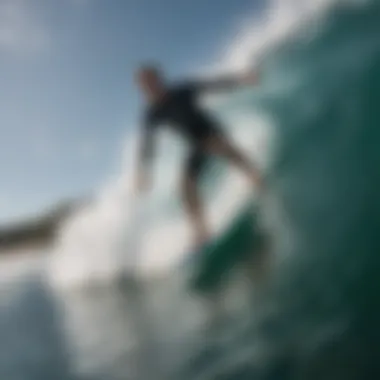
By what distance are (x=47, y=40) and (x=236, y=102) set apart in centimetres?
50

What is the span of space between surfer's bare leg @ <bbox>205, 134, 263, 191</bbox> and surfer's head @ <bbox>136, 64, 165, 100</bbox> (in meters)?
0.18

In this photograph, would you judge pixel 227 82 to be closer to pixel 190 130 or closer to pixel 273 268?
pixel 190 130

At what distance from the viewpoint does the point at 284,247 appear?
2035 mm

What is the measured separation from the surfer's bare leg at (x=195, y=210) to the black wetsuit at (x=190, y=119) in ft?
0.12

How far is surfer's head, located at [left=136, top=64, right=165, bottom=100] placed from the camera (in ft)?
7.00

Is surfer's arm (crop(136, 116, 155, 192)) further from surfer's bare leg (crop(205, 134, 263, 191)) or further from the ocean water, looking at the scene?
surfer's bare leg (crop(205, 134, 263, 191))

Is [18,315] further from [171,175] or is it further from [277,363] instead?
[277,363]

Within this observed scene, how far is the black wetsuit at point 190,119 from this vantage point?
210 cm

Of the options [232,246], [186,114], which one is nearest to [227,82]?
[186,114]

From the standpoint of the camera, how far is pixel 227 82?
2.11 m

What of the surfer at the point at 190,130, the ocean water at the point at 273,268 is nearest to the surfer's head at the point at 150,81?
the surfer at the point at 190,130

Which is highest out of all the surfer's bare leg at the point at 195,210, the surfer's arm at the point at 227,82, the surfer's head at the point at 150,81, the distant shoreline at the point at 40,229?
the surfer's head at the point at 150,81

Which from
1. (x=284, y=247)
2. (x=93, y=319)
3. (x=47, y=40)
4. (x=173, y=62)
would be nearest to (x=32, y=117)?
(x=47, y=40)

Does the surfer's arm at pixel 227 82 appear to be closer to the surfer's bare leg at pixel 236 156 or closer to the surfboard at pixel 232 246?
the surfer's bare leg at pixel 236 156
